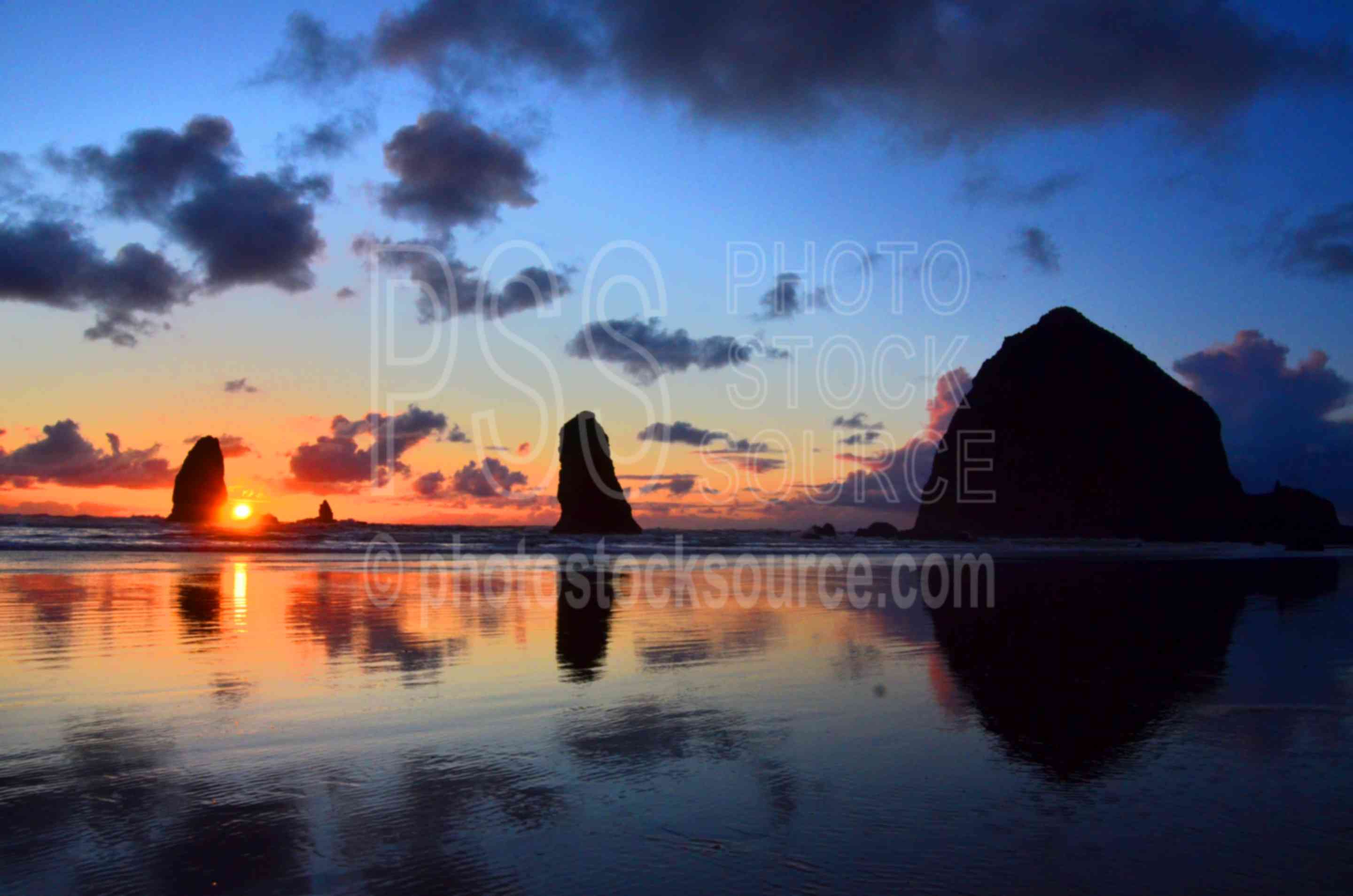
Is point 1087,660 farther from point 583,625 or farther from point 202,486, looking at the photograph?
point 202,486

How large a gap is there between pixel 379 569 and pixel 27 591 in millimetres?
10306

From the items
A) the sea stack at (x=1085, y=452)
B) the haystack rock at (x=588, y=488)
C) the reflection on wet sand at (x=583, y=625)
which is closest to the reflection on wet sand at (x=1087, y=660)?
A: the reflection on wet sand at (x=583, y=625)

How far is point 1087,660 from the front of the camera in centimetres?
1098

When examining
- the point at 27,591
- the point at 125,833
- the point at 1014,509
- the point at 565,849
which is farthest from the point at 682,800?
the point at 1014,509

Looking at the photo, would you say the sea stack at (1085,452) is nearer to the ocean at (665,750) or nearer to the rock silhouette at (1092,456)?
the rock silhouette at (1092,456)

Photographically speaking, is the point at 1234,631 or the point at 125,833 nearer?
the point at 125,833

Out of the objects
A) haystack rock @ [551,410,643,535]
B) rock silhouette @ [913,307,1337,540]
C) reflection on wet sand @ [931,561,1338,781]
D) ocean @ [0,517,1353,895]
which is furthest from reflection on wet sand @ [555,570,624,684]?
rock silhouette @ [913,307,1337,540]

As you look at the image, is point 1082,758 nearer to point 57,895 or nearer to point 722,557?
point 57,895

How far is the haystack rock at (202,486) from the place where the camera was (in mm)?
85625

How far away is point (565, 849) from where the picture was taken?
4414 mm

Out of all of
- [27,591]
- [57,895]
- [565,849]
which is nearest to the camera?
[57,895]

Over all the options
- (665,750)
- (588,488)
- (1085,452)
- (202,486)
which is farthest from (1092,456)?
(665,750)

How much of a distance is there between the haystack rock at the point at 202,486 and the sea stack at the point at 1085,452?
78.3m

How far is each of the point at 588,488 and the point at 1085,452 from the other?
58645mm
